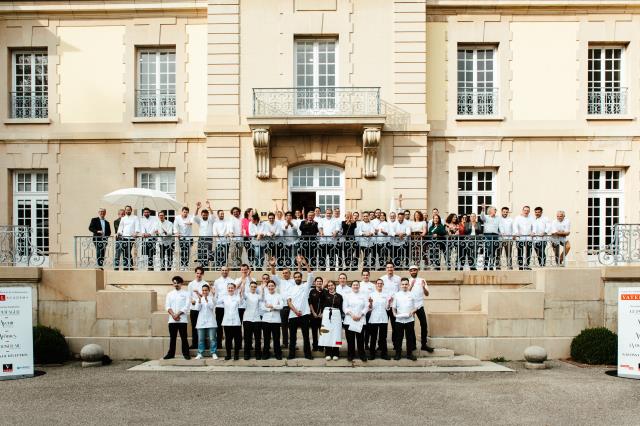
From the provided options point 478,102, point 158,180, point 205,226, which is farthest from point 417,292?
point 158,180

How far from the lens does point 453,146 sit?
790 inches

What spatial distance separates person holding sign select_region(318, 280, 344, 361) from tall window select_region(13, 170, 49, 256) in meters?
11.2

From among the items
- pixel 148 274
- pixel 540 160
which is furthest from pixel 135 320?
pixel 540 160

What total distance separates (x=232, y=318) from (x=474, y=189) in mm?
9924

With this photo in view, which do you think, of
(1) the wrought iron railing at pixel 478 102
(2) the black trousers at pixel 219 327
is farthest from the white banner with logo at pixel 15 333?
(1) the wrought iron railing at pixel 478 102

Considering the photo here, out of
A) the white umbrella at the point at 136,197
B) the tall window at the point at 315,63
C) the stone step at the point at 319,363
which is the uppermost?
the tall window at the point at 315,63

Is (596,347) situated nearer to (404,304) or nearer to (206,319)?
(404,304)

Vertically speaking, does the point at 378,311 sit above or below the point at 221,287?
below

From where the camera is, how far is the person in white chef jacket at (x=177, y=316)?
13469mm

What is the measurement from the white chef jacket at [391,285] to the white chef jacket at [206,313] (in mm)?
3515

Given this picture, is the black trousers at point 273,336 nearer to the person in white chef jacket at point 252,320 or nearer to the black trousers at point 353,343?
the person in white chef jacket at point 252,320

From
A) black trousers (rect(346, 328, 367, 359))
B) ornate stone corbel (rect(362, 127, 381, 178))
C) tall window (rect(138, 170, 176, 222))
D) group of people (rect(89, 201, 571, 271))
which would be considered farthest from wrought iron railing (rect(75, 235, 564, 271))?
tall window (rect(138, 170, 176, 222))

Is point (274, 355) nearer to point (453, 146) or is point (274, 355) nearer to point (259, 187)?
point (259, 187)

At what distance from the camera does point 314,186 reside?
19953mm
